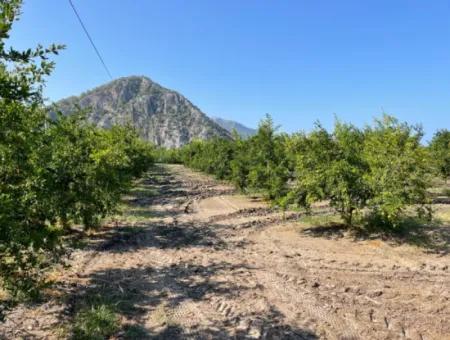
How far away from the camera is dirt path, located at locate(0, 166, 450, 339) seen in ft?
18.4

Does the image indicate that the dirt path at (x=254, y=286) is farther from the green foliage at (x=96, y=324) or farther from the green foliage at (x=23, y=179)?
the green foliage at (x=23, y=179)

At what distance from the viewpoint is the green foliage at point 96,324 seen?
521 cm

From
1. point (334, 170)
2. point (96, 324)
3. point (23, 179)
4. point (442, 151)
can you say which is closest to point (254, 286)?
point (96, 324)

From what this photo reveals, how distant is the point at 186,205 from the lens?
18.6m

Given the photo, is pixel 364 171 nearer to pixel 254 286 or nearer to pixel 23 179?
pixel 254 286

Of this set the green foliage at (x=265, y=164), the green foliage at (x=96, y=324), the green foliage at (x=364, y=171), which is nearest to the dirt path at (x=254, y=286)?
the green foliage at (x=96, y=324)

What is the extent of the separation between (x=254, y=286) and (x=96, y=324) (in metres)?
2.99

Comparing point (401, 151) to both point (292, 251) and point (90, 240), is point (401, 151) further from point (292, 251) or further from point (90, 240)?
point (90, 240)

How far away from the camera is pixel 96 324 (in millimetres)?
5383

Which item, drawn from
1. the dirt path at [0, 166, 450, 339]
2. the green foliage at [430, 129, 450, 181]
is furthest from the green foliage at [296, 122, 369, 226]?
the green foliage at [430, 129, 450, 181]

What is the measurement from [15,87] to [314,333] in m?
4.79

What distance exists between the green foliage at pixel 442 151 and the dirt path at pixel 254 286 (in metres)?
14.6

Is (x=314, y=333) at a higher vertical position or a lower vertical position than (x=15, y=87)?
lower

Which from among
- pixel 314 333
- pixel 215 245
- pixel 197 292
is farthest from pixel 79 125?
pixel 314 333
